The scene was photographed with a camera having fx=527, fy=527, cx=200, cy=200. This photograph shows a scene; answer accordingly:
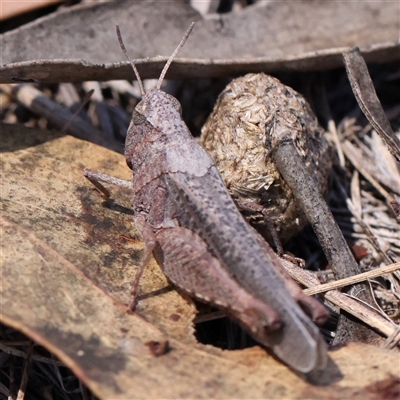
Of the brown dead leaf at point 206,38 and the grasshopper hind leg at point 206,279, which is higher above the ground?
the brown dead leaf at point 206,38

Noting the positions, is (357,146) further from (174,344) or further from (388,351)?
(174,344)

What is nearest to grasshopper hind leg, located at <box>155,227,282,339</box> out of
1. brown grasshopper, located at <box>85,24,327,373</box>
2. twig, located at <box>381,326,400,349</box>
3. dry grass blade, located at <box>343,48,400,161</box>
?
brown grasshopper, located at <box>85,24,327,373</box>

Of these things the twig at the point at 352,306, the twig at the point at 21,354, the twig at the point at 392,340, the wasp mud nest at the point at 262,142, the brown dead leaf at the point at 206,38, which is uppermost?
the brown dead leaf at the point at 206,38

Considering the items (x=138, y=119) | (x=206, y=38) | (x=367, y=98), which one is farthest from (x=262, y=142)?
(x=206, y=38)

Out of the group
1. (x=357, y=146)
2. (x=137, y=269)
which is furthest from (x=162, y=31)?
(x=137, y=269)

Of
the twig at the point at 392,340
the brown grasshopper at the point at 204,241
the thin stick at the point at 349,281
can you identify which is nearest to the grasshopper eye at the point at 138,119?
the brown grasshopper at the point at 204,241

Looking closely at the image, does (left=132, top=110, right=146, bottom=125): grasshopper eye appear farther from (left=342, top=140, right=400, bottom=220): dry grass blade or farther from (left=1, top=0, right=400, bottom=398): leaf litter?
(left=342, top=140, right=400, bottom=220): dry grass blade

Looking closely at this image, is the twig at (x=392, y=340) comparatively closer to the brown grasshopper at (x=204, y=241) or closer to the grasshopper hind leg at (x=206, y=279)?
the brown grasshopper at (x=204, y=241)
